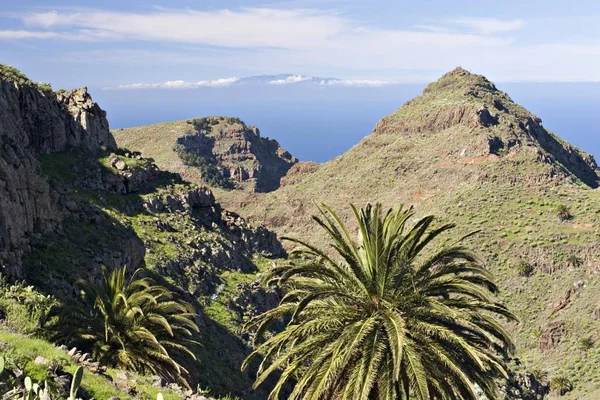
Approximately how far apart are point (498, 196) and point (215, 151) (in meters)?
78.1

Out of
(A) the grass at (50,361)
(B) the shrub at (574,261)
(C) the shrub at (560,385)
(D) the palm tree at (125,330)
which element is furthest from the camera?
(B) the shrub at (574,261)

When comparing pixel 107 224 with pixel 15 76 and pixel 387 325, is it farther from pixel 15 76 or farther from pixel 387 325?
pixel 387 325

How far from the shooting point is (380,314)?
11.5 metres

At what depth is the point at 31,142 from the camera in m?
36.6

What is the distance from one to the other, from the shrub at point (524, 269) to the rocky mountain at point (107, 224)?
88.6 ft

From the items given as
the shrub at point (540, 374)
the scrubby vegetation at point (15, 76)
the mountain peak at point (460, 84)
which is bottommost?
the shrub at point (540, 374)

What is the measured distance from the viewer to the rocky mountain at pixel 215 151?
115 metres

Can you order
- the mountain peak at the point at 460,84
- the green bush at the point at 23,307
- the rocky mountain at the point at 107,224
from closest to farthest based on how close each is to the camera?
the green bush at the point at 23,307
the rocky mountain at the point at 107,224
the mountain peak at the point at 460,84

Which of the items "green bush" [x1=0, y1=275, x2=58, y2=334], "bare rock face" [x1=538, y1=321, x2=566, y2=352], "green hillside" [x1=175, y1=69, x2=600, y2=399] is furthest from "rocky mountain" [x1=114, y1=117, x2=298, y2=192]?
"green bush" [x1=0, y1=275, x2=58, y2=334]

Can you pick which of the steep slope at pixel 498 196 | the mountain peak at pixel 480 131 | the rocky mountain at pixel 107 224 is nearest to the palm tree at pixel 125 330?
the rocky mountain at pixel 107 224

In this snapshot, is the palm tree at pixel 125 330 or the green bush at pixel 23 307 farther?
the palm tree at pixel 125 330

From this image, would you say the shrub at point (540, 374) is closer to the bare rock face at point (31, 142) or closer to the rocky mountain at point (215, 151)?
the bare rock face at point (31, 142)

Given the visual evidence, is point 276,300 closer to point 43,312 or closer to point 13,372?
point 43,312

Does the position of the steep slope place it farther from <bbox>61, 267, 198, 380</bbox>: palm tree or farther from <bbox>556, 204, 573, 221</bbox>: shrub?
<bbox>61, 267, 198, 380</bbox>: palm tree
